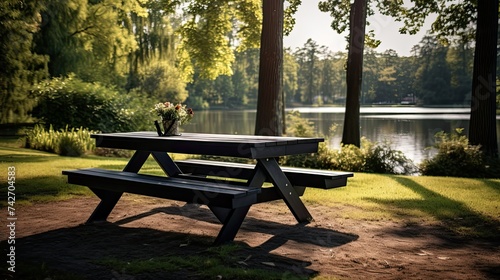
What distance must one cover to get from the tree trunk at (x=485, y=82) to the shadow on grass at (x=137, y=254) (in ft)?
31.9

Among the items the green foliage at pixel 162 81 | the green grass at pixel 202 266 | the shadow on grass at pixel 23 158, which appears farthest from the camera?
the green foliage at pixel 162 81

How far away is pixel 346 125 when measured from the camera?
16.4 meters

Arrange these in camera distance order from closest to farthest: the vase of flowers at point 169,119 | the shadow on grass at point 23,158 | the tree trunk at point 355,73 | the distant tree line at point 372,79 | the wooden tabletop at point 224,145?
the wooden tabletop at point 224,145
the vase of flowers at point 169,119
the shadow on grass at point 23,158
the tree trunk at point 355,73
the distant tree line at point 372,79

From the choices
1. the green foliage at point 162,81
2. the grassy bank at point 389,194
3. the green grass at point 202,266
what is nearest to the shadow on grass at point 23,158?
the grassy bank at point 389,194

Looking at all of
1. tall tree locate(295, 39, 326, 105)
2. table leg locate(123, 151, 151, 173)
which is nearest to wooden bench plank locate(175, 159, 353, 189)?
table leg locate(123, 151, 151, 173)

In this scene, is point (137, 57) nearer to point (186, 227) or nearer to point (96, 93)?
point (96, 93)

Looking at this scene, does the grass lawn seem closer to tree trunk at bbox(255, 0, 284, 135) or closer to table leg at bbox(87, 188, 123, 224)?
table leg at bbox(87, 188, 123, 224)

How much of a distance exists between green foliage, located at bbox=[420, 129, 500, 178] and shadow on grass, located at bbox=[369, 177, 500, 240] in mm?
3791

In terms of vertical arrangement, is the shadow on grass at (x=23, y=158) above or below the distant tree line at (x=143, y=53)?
below

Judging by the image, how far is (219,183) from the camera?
5973 millimetres

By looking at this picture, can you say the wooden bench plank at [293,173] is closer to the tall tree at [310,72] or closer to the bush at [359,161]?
the bush at [359,161]

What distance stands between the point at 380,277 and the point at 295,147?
77.8 inches

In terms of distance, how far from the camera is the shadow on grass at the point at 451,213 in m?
6.10

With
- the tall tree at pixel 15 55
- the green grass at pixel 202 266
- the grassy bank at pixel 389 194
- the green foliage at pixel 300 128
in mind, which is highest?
the tall tree at pixel 15 55
